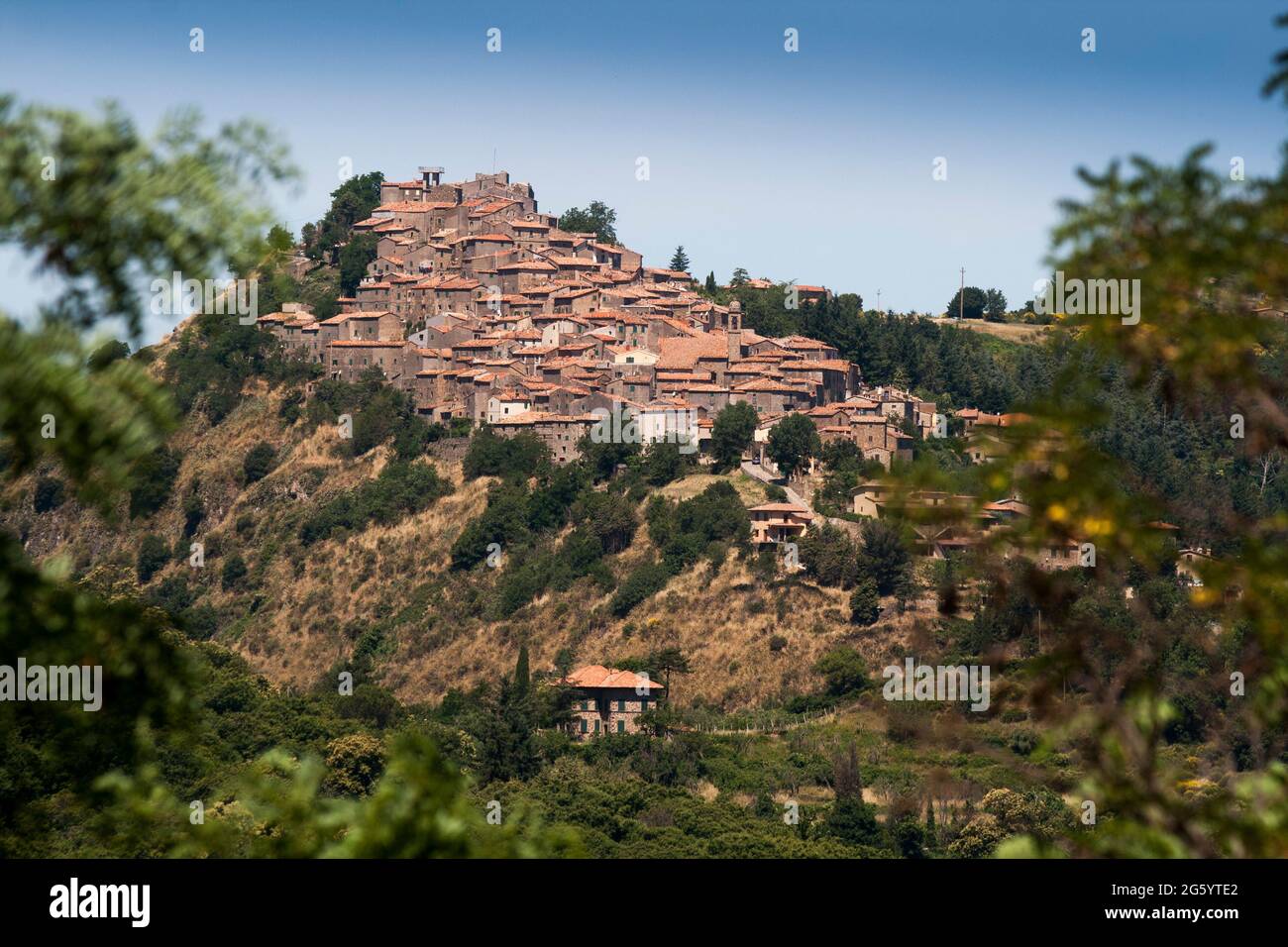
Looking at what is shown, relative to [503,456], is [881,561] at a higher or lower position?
lower

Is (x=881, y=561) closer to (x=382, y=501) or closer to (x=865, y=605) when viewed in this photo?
(x=865, y=605)

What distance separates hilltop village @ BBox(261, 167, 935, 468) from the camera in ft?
263

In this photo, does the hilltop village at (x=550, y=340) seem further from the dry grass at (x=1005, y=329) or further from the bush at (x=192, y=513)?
the dry grass at (x=1005, y=329)

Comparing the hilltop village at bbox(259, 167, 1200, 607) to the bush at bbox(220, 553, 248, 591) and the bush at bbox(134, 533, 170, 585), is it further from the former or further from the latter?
the bush at bbox(134, 533, 170, 585)

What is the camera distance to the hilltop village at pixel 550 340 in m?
80.3

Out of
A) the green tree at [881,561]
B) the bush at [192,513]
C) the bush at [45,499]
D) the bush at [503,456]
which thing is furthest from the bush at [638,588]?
the bush at [45,499]

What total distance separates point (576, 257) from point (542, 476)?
20951 mm

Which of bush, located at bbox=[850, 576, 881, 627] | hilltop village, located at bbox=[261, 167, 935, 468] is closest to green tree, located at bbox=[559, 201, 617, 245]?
hilltop village, located at bbox=[261, 167, 935, 468]

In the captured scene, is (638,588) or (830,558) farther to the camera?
(638,588)

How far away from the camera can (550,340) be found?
3462 inches

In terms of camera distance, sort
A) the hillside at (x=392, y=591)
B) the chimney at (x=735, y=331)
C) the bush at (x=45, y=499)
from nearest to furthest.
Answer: the hillside at (x=392, y=591), the chimney at (x=735, y=331), the bush at (x=45, y=499)

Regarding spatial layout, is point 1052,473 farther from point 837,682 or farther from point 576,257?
point 576,257

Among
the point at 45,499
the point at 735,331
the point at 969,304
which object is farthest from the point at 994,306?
the point at 45,499
